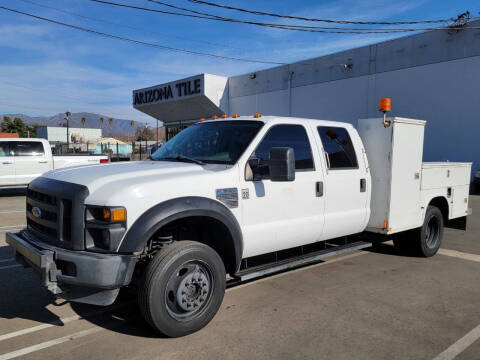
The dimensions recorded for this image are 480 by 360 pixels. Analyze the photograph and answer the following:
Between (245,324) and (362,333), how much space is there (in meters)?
1.05

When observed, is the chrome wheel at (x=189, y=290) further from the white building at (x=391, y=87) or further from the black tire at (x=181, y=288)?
the white building at (x=391, y=87)

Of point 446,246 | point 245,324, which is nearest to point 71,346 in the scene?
point 245,324

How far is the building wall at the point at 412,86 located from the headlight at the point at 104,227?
61.4ft

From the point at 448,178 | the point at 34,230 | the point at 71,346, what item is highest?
the point at 448,178

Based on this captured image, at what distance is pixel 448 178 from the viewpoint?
6.15 metres

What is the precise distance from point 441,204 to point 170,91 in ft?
100

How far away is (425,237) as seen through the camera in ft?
19.6

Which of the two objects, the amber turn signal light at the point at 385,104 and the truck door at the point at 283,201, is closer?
the truck door at the point at 283,201

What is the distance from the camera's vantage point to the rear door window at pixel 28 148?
44.6ft

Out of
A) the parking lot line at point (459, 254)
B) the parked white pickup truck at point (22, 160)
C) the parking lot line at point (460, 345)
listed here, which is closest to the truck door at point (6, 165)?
the parked white pickup truck at point (22, 160)

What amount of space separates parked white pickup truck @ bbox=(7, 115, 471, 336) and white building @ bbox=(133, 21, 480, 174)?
14.8m

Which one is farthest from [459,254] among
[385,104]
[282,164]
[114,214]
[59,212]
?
[59,212]

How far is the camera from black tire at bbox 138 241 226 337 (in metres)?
3.18

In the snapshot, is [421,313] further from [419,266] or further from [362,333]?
[419,266]
